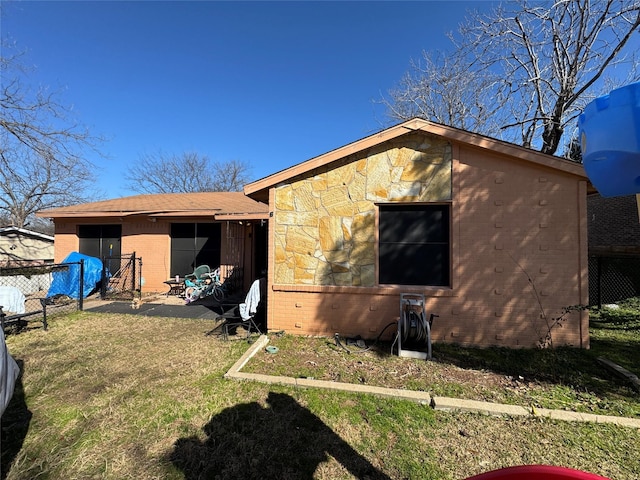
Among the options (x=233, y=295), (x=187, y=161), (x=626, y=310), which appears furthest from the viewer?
(x=187, y=161)

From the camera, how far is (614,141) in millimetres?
1041

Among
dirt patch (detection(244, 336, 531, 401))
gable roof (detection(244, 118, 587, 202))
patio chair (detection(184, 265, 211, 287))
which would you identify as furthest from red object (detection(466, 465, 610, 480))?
patio chair (detection(184, 265, 211, 287))

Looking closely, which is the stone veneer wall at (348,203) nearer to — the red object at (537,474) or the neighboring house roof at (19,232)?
the red object at (537,474)

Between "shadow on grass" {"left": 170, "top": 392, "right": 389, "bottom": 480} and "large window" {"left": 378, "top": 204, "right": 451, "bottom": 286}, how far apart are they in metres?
3.18

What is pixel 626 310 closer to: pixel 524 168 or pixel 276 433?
pixel 524 168

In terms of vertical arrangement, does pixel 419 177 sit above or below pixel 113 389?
above

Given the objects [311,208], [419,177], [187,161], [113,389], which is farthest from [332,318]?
[187,161]

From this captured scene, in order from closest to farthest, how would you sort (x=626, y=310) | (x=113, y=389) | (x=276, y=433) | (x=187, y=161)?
(x=276, y=433) < (x=113, y=389) < (x=626, y=310) < (x=187, y=161)

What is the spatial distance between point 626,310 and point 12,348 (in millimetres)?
14185

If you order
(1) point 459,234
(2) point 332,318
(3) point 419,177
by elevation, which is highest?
(3) point 419,177

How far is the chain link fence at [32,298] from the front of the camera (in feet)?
18.8

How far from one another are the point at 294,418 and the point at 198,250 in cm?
884

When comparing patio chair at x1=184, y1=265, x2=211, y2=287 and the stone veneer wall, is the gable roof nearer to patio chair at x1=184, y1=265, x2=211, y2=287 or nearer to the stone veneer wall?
the stone veneer wall

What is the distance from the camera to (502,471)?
0.97 meters
